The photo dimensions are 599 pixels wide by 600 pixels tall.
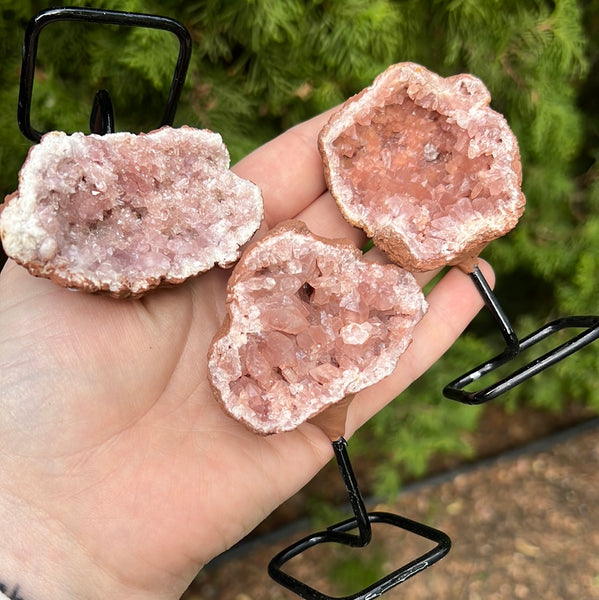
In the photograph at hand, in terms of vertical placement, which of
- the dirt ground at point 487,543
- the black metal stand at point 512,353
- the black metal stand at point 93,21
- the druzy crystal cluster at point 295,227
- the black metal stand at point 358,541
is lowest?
the dirt ground at point 487,543

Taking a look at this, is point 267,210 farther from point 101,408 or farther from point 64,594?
point 64,594

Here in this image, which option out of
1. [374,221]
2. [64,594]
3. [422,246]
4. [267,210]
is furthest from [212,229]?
[64,594]

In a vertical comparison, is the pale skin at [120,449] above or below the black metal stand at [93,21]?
below

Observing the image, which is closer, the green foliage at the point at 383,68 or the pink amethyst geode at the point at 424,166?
the pink amethyst geode at the point at 424,166

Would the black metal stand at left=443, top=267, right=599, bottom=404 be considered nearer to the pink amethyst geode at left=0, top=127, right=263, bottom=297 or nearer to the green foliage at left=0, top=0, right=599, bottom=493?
the green foliage at left=0, top=0, right=599, bottom=493

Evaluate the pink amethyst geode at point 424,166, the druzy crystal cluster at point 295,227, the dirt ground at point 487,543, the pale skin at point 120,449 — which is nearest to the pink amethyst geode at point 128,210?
the druzy crystal cluster at point 295,227

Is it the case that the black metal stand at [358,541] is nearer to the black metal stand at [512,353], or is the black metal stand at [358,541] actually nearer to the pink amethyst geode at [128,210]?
the black metal stand at [512,353]

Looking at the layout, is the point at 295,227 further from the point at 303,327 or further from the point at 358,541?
the point at 358,541

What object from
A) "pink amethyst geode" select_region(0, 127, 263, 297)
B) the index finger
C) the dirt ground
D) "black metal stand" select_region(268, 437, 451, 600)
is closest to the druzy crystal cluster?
"pink amethyst geode" select_region(0, 127, 263, 297)
